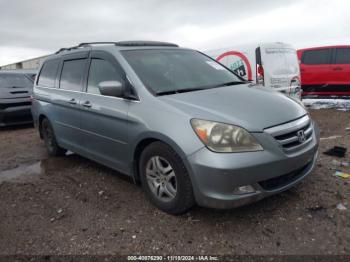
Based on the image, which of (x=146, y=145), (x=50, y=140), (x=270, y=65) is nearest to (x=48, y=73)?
(x=50, y=140)

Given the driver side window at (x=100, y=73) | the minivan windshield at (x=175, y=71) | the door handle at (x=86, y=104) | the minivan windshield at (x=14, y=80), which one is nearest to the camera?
the minivan windshield at (x=175, y=71)

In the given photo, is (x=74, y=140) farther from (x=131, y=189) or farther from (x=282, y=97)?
(x=282, y=97)

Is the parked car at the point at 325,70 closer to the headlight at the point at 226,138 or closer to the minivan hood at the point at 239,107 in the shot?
the minivan hood at the point at 239,107

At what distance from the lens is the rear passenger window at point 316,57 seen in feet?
33.0

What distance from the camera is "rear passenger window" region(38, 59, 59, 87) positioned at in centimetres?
504

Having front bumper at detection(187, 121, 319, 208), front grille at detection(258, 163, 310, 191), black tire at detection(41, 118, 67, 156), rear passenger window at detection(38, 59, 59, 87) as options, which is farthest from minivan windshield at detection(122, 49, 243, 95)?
black tire at detection(41, 118, 67, 156)

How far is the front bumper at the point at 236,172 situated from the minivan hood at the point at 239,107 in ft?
0.66

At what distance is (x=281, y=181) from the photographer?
9.45ft

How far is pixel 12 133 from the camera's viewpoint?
25.4 ft

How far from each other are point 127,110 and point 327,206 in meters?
2.22

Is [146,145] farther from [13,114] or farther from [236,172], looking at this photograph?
→ [13,114]

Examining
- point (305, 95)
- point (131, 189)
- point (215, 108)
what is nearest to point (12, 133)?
point (131, 189)

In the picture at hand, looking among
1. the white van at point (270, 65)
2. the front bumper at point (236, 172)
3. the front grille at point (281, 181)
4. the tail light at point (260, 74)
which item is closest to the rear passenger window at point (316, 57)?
the white van at point (270, 65)

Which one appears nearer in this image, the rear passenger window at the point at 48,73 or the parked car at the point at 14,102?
the rear passenger window at the point at 48,73
